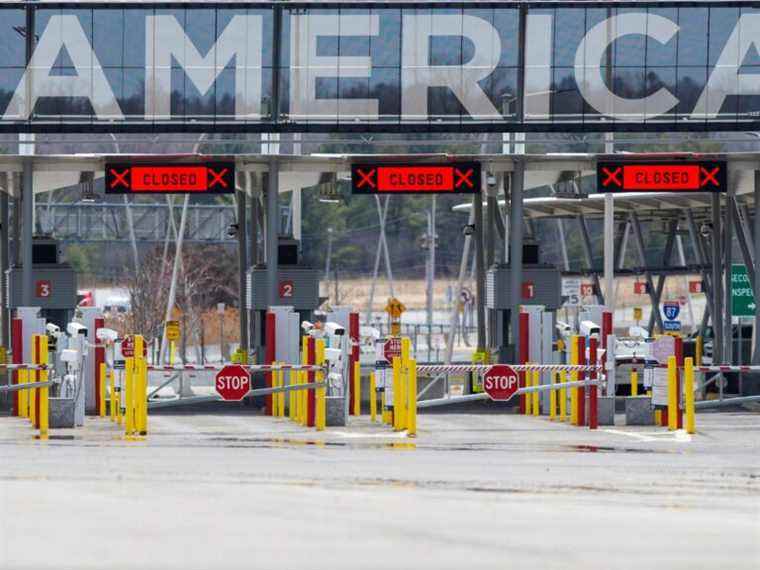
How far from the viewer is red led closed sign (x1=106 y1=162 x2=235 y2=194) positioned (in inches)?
1174

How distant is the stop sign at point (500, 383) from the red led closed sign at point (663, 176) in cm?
729

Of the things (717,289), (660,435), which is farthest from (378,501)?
(717,289)

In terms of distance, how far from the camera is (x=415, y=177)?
3025 cm

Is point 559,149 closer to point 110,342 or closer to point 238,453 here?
point 110,342

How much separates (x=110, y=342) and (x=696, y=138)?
11194 mm

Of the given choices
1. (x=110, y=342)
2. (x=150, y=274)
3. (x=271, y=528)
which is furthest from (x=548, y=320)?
(x=150, y=274)

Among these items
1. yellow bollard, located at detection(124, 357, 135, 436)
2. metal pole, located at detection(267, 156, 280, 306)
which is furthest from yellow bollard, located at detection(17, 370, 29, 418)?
yellow bollard, located at detection(124, 357, 135, 436)

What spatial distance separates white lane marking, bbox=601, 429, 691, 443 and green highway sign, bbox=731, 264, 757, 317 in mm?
16171

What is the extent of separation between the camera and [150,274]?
7106cm

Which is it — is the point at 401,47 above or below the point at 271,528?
above

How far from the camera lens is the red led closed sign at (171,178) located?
2983 cm

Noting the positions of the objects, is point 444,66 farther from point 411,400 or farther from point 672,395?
point 411,400

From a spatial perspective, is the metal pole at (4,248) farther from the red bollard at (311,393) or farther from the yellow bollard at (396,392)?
the yellow bollard at (396,392)

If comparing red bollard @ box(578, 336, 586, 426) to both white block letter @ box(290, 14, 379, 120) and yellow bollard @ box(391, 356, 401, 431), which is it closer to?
yellow bollard @ box(391, 356, 401, 431)
